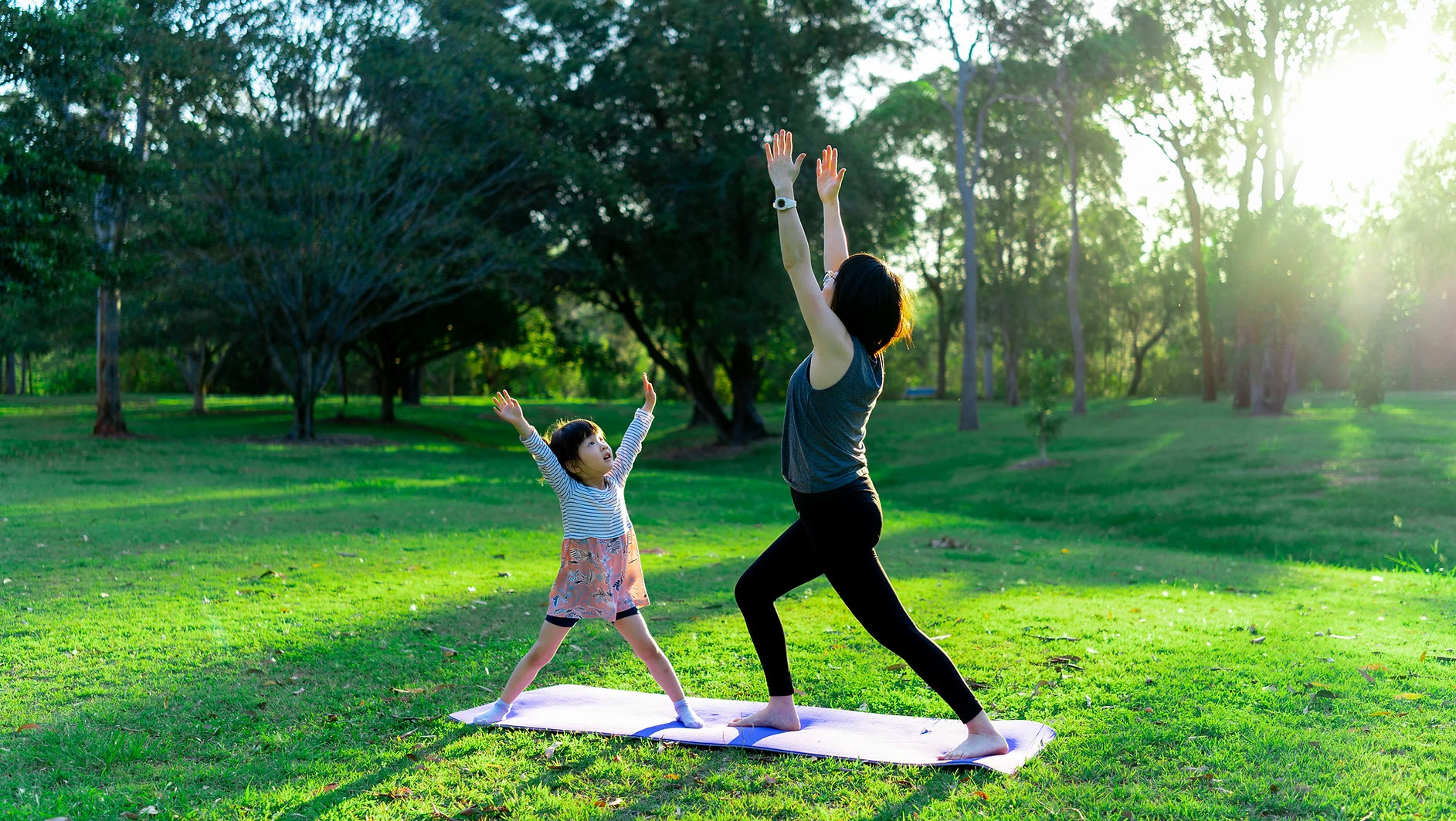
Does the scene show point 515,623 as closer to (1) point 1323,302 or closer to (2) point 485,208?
(2) point 485,208

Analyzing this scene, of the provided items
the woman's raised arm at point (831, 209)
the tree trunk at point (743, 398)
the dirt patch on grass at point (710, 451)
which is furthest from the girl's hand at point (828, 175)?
the tree trunk at point (743, 398)

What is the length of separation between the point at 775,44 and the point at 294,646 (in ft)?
78.4

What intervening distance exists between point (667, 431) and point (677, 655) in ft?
113

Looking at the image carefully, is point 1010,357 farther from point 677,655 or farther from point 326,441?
point 677,655

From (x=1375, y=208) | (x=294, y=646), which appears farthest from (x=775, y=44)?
(x=1375, y=208)

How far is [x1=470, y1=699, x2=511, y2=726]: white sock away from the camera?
5051 mm

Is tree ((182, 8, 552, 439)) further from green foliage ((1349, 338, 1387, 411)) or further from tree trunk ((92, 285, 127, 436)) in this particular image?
green foliage ((1349, 338, 1387, 411))

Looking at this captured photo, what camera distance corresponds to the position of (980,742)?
14.5 feet

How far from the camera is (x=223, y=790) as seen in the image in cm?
416

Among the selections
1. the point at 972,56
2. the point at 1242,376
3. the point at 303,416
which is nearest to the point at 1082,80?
the point at 972,56

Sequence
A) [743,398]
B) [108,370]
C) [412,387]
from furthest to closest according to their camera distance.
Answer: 1. [412,387]
2. [743,398]
3. [108,370]

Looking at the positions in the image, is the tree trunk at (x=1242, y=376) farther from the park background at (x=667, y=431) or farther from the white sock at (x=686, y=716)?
the white sock at (x=686, y=716)

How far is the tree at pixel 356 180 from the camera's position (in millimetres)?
23750

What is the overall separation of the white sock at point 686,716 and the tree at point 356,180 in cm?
2121
